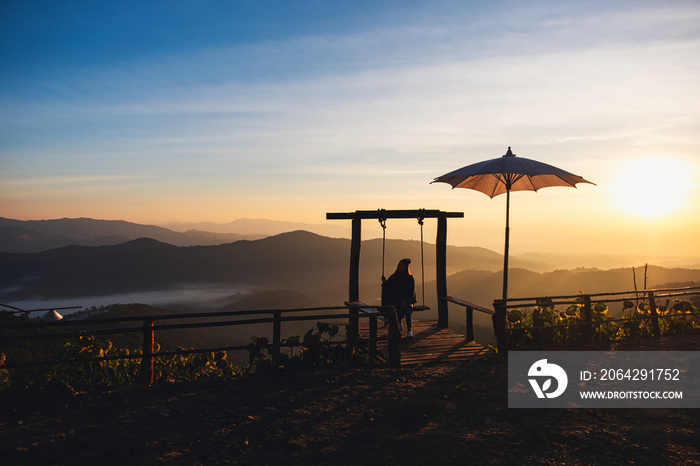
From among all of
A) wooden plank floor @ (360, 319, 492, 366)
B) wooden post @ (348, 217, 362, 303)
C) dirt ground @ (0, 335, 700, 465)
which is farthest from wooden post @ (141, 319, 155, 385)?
wooden post @ (348, 217, 362, 303)

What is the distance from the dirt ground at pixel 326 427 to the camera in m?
5.57

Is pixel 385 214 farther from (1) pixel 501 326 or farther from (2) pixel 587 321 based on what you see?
(2) pixel 587 321

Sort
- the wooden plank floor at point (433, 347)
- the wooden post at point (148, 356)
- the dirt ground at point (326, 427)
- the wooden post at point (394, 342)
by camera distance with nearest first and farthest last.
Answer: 1. the dirt ground at point (326, 427)
2. the wooden post at point (148, 356)
3. the wooden post at point (394, 342)
4. the wooden plank floor at point (433, 347)

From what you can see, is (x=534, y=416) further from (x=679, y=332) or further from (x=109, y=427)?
(x=679, y=332)

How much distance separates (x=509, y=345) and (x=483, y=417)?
4038 millimetres

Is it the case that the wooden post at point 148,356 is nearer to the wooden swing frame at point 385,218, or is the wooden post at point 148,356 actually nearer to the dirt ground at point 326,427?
the dirt ground at point 326,427

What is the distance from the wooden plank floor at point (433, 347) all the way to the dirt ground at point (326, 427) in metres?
1.38

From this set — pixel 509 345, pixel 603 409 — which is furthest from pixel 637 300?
pixel 603 409

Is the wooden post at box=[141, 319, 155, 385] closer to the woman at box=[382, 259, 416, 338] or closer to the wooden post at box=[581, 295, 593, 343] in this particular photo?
the woman at box=[382, 259, 416, 338]

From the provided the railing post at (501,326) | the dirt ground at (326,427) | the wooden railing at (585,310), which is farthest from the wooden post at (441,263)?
the dirt ground at (326,427)

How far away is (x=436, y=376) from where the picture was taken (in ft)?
28.4

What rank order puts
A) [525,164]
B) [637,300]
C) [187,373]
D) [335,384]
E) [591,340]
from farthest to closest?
[637,300], [591,340], [525,164], [187,373], [335,384]

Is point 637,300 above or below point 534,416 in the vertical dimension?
above

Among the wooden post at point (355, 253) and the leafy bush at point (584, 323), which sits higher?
the wooden post at point (355, 253)
